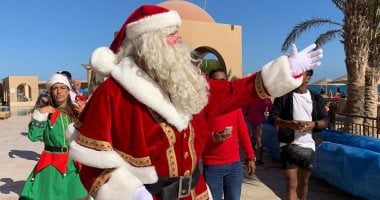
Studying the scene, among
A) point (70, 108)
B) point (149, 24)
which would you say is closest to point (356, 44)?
point (70, 108)

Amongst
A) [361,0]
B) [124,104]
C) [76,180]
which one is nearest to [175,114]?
[124,104]

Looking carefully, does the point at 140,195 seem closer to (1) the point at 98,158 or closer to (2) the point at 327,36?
(1) the point at 98,158

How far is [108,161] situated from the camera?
2.07 m

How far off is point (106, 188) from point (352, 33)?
8.79 m

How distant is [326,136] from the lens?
20.5 ft

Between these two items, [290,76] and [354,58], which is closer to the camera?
[290,76]

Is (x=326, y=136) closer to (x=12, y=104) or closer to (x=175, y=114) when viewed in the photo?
(x=175, y=114)

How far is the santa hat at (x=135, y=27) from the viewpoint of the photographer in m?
2.24

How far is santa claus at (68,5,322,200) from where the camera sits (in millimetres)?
2105

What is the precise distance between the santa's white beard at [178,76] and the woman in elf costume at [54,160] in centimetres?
227

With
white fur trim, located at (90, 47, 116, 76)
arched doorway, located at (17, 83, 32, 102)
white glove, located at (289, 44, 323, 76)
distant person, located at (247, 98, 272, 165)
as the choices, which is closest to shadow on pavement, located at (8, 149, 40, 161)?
distant person, located at (247, 98, 272, 165)

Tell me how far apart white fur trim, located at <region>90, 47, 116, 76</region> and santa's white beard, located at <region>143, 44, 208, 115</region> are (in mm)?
214

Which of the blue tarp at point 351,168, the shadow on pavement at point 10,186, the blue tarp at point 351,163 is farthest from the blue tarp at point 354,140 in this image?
the shadow on pavement at point 10,186

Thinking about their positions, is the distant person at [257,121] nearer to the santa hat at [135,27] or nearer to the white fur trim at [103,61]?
the santa hat at [135,27]
